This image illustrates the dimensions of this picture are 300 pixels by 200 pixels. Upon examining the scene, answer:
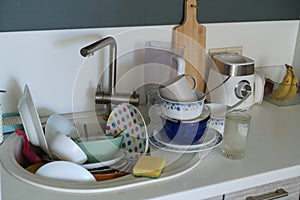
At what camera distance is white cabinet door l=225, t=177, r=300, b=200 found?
3.99 feet

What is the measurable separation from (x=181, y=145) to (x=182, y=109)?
12 cm

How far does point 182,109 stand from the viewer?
1.26 meters

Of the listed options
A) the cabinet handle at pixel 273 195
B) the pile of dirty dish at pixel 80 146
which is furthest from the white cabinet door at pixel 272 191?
the pile of dirty dish at pixel 80 146

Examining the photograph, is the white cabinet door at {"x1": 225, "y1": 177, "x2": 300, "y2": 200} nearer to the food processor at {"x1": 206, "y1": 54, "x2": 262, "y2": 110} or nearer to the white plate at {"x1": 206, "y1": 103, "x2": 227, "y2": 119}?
the white plate at {"x1": 206, "y1": 103, "x2": 227, "y2": 119}

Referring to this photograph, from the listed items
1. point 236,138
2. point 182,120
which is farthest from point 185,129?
point 236,138

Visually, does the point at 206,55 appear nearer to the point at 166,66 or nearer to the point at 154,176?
the point at 166,66

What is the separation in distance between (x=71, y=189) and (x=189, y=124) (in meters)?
0.43

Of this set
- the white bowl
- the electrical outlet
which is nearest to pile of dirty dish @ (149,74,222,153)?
the white bowl

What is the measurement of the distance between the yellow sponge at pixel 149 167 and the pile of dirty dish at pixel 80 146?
58 mm

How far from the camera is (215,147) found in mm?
1334

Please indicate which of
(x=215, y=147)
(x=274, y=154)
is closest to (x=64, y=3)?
(x=215, y=147)

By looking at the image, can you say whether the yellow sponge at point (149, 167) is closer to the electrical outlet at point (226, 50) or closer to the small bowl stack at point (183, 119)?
the small bowl stack at point (183, 119)

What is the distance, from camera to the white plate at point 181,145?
1281 mm

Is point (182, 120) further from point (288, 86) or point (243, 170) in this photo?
point (288, 86)
